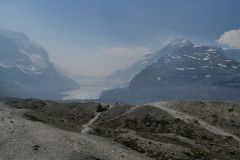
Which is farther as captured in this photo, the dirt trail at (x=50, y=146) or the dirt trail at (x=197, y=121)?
the dirt trail at (x=197, y=121)

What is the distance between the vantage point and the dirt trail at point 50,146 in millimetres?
52938

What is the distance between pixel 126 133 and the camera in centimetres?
7681

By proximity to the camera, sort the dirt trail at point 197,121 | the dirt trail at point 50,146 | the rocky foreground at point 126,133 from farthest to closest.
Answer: the dirt trail at point 197,121, the rocky foreground at point 126,133, the dirt trail at point 50,146

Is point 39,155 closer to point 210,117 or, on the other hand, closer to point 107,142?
point 107,142

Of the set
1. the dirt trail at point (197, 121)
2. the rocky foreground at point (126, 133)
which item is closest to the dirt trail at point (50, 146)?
the rocky foreground at point (126, 133)

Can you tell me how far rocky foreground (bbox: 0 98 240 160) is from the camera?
2208 inches

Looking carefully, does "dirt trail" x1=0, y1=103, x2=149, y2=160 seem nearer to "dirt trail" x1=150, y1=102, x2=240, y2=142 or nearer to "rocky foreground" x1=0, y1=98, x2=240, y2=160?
"rocky foreground" x1=0, y1=98, x2=240, y2=160

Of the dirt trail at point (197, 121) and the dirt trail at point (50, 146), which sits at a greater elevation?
the dirt trail at point (197, 121)

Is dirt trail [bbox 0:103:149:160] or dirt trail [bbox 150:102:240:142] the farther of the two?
dirt trail [bbox 150:102:240:142]

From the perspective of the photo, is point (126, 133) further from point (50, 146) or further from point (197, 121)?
point (197, 121)

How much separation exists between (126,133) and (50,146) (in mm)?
22976

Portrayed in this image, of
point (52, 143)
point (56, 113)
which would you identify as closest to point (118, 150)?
point (52, 143)

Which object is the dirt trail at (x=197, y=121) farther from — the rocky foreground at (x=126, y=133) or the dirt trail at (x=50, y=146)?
the dirt trail at (x=50, y=146)

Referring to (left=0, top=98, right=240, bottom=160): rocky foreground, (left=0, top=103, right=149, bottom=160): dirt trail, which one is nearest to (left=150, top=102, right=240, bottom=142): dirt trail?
(left=0, top=98, right=240, bottom=160): rocky foreground
